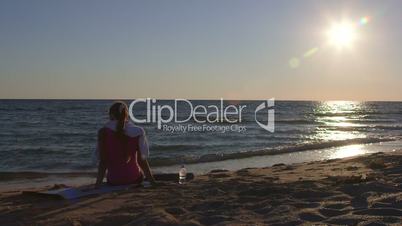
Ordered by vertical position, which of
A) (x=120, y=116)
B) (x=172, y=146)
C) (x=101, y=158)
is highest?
(x=120, y=116)

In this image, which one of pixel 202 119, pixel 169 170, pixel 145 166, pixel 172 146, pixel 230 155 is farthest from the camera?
pixel 202 119

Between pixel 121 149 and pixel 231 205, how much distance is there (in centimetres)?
194

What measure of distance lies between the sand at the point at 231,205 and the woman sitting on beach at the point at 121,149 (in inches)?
12.9

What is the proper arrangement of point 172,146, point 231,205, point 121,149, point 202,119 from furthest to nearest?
point 202,119
point 172,146
point 121,149
point 231,205

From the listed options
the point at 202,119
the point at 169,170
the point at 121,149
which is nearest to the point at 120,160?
the point at 121,149

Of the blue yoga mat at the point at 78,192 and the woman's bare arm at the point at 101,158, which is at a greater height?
the woman's bare arm at the point at 101,158

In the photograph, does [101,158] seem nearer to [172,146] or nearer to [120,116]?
[120,116]

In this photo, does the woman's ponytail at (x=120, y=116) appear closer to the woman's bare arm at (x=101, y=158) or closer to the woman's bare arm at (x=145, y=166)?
the woman's bare arm at (x=101, y=158)

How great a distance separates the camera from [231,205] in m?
5.55

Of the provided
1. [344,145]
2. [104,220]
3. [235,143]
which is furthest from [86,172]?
[344,145]

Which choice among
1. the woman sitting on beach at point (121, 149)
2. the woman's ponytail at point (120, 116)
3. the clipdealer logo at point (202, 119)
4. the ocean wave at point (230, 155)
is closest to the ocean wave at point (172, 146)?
the ocean wave at point (230, 155)

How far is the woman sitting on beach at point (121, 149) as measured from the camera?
6598 millimetres

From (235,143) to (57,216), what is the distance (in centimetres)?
1570

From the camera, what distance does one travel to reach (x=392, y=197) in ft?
A: 18.2
